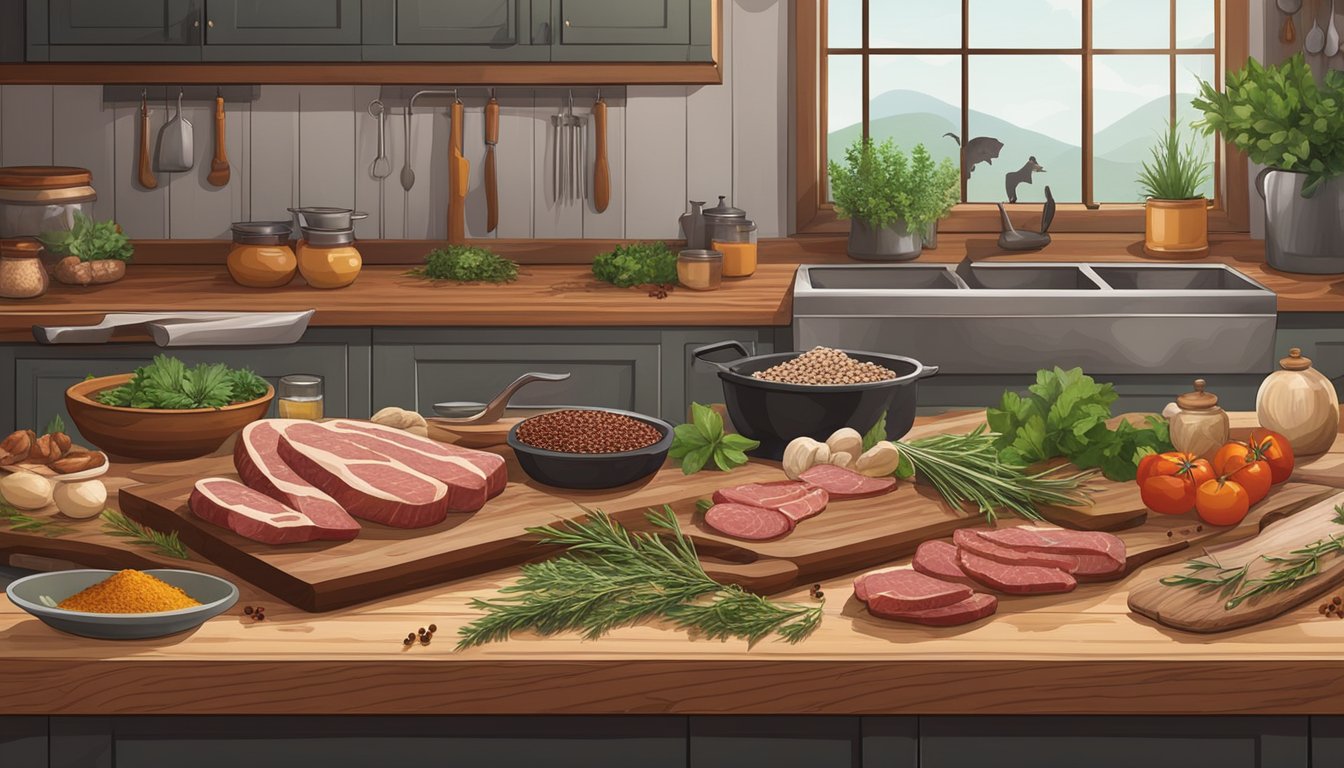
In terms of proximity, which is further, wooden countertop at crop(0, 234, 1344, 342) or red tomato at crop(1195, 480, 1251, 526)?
wooden countertop at crop(0, 234, 1344, 342)

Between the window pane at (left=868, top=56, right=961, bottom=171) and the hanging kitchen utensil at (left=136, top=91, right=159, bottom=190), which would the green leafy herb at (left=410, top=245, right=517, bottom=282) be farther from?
the window pane at (left=868, top=56, right=961, bottom=171)

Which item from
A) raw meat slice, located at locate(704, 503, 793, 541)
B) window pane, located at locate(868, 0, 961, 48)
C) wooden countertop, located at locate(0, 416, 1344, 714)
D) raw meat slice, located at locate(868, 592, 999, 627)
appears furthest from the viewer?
window pane, located at locate(868, 0, 961, 48)

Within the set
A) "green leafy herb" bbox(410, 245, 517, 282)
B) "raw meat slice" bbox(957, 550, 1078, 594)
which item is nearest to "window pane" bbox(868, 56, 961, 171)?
"green leafy herb" bbox(410, 245, 517, 282)

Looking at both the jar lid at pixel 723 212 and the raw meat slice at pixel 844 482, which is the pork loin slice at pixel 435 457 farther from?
the jar lid at pixel 723 212

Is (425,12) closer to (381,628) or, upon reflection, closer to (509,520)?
(509,520)

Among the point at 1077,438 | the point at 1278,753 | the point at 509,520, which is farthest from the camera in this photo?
the point at 1077,438

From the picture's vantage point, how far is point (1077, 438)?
7.30ft

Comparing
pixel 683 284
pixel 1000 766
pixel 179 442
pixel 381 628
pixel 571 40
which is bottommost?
pixel 1000 766

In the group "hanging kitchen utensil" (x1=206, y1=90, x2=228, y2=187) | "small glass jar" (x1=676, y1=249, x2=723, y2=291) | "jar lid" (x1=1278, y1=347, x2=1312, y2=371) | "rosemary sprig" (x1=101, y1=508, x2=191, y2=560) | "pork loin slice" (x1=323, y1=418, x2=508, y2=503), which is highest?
"hanging kitchen utensil" (x1=206, y1=90, x2=228, y2=187)

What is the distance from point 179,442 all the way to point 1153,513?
1451 millimetres

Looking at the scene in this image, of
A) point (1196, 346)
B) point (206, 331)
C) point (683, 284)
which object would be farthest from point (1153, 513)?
point (206, 331)

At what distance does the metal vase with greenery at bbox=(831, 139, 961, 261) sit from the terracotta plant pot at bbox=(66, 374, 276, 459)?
2.46 m

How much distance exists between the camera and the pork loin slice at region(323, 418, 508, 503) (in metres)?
2.03

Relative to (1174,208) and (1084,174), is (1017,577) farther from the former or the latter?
(1084,174)
